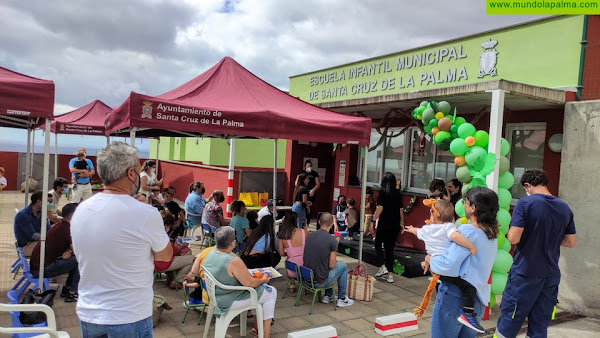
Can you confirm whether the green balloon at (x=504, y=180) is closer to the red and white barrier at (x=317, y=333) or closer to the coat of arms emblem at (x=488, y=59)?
the red and white barrier at (x=317, y=333)

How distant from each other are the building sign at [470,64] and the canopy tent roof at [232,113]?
11.3 ft

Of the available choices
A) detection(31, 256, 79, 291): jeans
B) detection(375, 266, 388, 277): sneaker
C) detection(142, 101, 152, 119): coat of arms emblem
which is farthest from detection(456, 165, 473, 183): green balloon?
detection(31, 256, 79, 291): jeans

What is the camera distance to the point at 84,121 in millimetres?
11234

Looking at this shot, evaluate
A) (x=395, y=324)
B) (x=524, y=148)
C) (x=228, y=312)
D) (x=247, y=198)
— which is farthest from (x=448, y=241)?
(x=247, y=198)

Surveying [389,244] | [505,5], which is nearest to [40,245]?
[389,244]

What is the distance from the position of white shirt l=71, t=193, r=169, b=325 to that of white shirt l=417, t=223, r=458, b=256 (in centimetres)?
206

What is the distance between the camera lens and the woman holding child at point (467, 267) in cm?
305

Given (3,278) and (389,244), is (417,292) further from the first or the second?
(3,278)

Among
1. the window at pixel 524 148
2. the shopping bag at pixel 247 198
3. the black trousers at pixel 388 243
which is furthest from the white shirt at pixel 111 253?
the shopping bag at pixel 247 198

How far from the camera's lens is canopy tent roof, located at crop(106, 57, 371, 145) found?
482 centimetres

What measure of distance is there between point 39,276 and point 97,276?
9.85 ft

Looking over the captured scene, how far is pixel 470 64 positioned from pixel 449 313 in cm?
707

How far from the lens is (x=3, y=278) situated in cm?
589

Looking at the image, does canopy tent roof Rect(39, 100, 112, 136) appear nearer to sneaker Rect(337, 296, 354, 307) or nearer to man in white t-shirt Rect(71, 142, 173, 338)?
sneaker Rect(337, 296, 354, 307)
